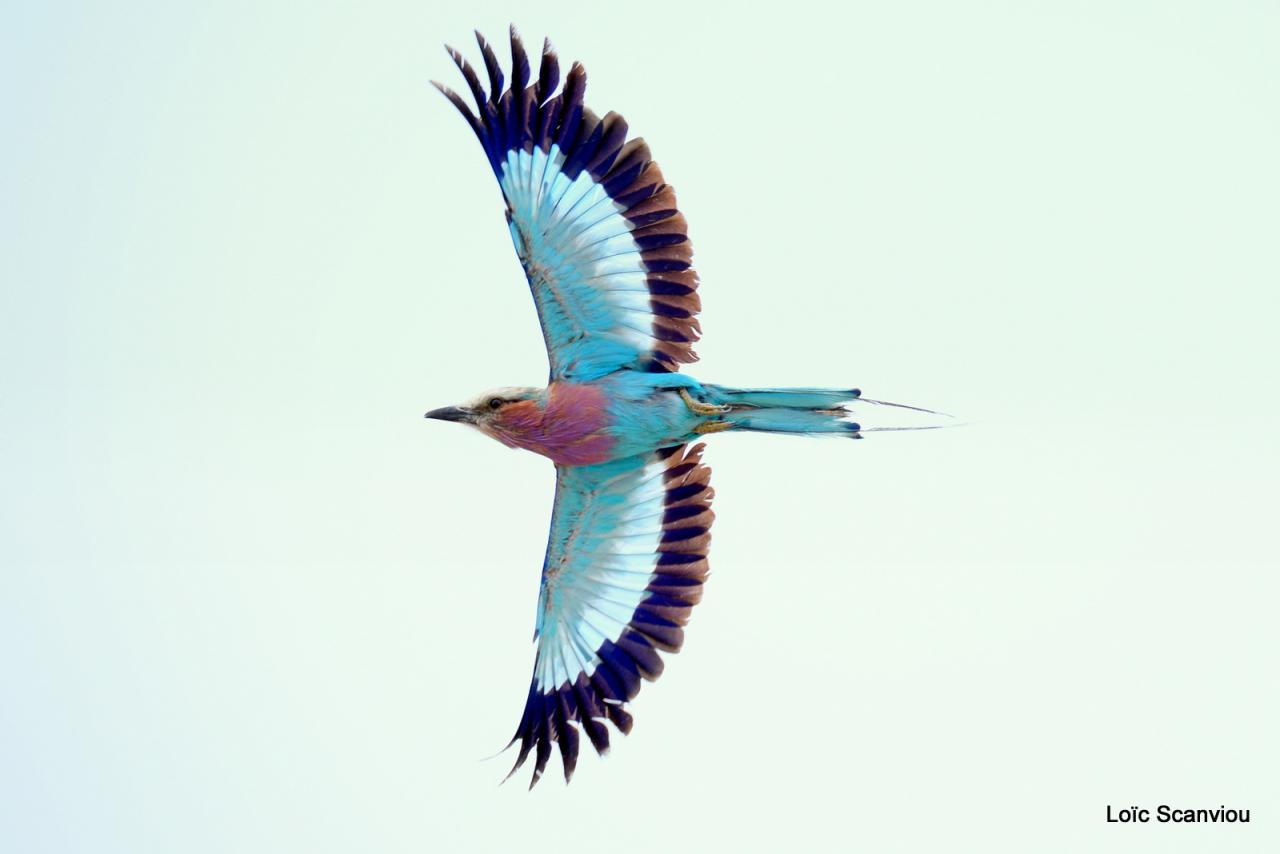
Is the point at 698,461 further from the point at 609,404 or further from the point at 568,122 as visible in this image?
the point at 568,122

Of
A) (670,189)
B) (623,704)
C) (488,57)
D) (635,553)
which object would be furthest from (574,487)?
(488,57)

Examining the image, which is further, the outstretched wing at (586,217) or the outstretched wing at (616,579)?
the outstretched wing at (616,579)

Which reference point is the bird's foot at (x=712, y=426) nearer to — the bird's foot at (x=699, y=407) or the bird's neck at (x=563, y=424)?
the bird's foot at (x=699, y=407)

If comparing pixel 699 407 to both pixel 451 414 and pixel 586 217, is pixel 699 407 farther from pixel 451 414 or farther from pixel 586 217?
pixel 451 414

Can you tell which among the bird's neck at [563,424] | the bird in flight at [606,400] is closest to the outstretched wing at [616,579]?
the bird in flight at [606,400]

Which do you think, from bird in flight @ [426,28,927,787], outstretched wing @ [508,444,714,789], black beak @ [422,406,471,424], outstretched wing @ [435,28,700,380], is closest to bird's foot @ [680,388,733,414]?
bird in flight @ [426,28,927,787]

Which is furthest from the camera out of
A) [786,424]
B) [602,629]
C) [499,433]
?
[602,629]

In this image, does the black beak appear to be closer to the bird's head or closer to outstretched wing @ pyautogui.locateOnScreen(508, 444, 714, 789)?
the bird's head
